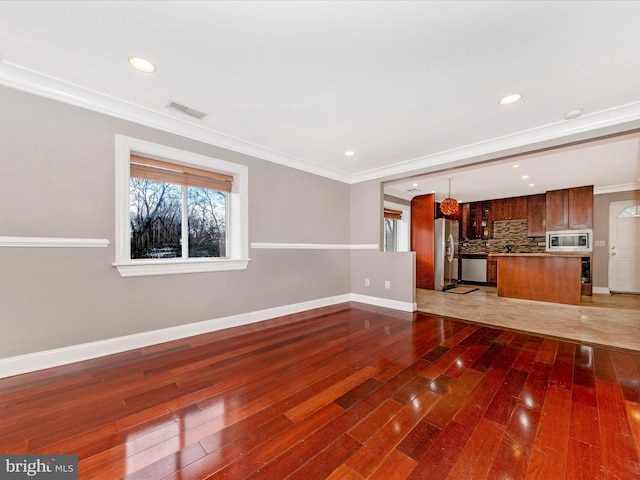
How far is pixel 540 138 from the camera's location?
117 inches

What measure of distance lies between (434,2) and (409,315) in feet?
11.8

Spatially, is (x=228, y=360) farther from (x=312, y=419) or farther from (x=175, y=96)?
(x=175, y=96)

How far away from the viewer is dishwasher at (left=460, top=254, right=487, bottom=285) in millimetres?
7102

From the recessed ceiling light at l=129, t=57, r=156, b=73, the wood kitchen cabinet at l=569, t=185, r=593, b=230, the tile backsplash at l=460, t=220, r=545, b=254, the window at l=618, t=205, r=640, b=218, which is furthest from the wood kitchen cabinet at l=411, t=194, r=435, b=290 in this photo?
the recessed ceiling light at l=129, t=57, r=156, b=73

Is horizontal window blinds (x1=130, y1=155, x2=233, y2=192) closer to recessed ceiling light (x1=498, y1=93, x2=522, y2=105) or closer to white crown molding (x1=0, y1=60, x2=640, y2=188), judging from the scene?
Answer: white crown molding (x1=0, y1=60, x2=640, y2=188)

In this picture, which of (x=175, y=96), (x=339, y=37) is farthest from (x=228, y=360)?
(x=339, y=37)

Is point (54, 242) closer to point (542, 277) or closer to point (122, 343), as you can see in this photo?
point (122, 343)

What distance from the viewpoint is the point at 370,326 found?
133 inches

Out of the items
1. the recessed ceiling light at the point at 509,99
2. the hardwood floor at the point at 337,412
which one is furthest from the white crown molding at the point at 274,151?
the hardwood floor at the point at 337,412

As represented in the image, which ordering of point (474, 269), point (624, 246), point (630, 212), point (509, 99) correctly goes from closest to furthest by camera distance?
point (509, 99) → point (630, 212) → point (624, 246) → point (474, 269)

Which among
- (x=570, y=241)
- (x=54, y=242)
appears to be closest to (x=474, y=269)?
(x=570, y=241)

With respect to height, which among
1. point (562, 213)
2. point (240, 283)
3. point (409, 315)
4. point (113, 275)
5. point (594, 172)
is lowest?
point (409, 315)

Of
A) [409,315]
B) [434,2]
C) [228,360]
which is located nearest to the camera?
[434,2]

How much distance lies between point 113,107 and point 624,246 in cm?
959
